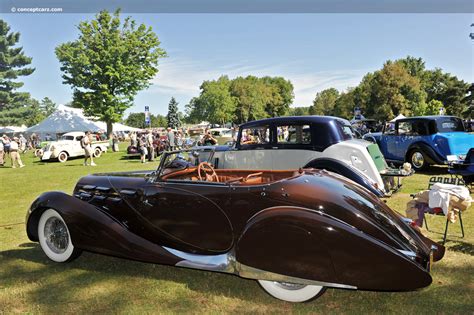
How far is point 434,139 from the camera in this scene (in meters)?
10.3

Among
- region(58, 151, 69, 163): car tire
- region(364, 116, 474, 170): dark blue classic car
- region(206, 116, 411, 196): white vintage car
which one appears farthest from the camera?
region(58, 151, 69, 163): car tire

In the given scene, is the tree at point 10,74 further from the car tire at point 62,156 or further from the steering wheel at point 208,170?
the steering wheel at point 208,170

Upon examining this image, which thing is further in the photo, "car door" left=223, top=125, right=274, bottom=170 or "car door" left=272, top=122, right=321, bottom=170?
"car door" left=223, top=125, right=274, bottom=170

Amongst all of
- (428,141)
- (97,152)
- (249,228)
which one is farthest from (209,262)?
(97,152)

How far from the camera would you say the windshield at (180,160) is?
3.96m

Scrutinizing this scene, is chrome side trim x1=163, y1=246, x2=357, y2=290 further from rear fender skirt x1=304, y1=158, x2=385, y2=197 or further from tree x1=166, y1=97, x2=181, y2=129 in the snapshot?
tree x1=166, y1=97, x2=181, y2=129

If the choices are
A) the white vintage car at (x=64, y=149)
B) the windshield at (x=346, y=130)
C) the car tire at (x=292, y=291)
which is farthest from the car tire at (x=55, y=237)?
the white vintage car at (x=64, y=149)

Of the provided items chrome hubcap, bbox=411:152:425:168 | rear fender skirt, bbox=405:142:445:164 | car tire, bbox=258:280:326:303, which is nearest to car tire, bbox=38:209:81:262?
car tire, bbox=258:280:326:303

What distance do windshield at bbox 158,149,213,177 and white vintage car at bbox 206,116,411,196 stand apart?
3.04m

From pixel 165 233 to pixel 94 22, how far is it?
3440 centimetres

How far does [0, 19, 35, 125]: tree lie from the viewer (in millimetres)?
46906

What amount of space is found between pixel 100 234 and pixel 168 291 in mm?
1016

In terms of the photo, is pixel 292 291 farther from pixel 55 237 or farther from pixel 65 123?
pixel 65 123

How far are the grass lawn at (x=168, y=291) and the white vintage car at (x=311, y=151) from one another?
83.8 inches
